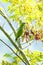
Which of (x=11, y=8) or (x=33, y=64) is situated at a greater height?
(x=11, y=8)

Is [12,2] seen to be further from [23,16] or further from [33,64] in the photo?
[33,64]

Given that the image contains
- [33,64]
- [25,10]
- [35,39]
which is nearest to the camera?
[35,39]

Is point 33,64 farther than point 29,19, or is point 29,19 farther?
point 33,64

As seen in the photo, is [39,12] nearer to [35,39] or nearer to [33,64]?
[35,39]

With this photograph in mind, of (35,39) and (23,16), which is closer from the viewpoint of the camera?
(35,39)

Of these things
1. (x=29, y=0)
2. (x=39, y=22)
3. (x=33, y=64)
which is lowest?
(x=33, y=64)

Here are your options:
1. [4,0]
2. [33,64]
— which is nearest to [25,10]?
[4,0]

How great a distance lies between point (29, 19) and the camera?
5.86 m

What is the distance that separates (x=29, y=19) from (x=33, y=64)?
1435 mm

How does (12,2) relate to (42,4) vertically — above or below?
above

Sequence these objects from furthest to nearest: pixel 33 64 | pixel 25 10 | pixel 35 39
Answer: pixel 33 64
pixel 25 10
pixel 35 39

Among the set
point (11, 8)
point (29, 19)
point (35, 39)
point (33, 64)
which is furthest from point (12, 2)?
point (33, 64)

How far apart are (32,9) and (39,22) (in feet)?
1.28

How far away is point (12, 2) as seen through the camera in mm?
5941
